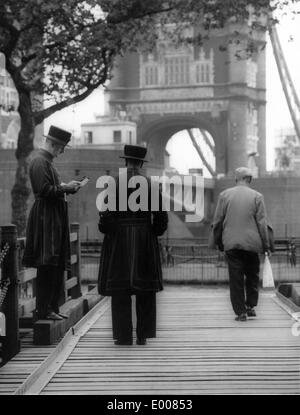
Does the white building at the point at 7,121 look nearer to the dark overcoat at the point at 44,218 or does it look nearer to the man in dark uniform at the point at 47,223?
the man in dark uniform at the point at 47,223

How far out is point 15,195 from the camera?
19891mm

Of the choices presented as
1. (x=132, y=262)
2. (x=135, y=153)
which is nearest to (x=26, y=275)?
(x=132, y=262)

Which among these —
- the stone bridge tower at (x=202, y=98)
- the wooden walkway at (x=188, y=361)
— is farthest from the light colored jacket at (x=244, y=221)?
the stone bridge tower at (x=202, y=98)

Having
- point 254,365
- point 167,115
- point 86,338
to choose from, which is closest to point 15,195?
point 86,338

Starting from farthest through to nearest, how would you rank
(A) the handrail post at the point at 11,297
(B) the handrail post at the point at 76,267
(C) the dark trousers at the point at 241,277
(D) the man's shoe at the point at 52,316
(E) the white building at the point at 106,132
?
(E) the white building at the point at 106,132
(B) the handrail post at the point at 76,267
(C) the dark trousers at the point at 241,277
(D) the man's shoe at the point at 52,316
(A) the handrail post at the point at 11,297

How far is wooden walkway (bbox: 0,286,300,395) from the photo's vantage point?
578 centimetres

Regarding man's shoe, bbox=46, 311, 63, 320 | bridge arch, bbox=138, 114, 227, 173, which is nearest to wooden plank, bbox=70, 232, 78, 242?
man's shoe, bbox=46, 311, 63, 320

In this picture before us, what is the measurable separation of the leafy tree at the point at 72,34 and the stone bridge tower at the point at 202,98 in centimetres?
4210

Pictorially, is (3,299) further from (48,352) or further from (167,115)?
(167,115)

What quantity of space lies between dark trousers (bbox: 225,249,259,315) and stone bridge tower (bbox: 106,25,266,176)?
52499 mm

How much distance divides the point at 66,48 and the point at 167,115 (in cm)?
4516

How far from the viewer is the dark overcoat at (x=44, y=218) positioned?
765cm

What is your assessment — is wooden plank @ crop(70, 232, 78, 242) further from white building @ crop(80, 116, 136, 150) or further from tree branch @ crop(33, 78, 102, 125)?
white building @ crop(80, 116, 136, 150)

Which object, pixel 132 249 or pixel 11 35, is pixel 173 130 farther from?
pixel 132 249
